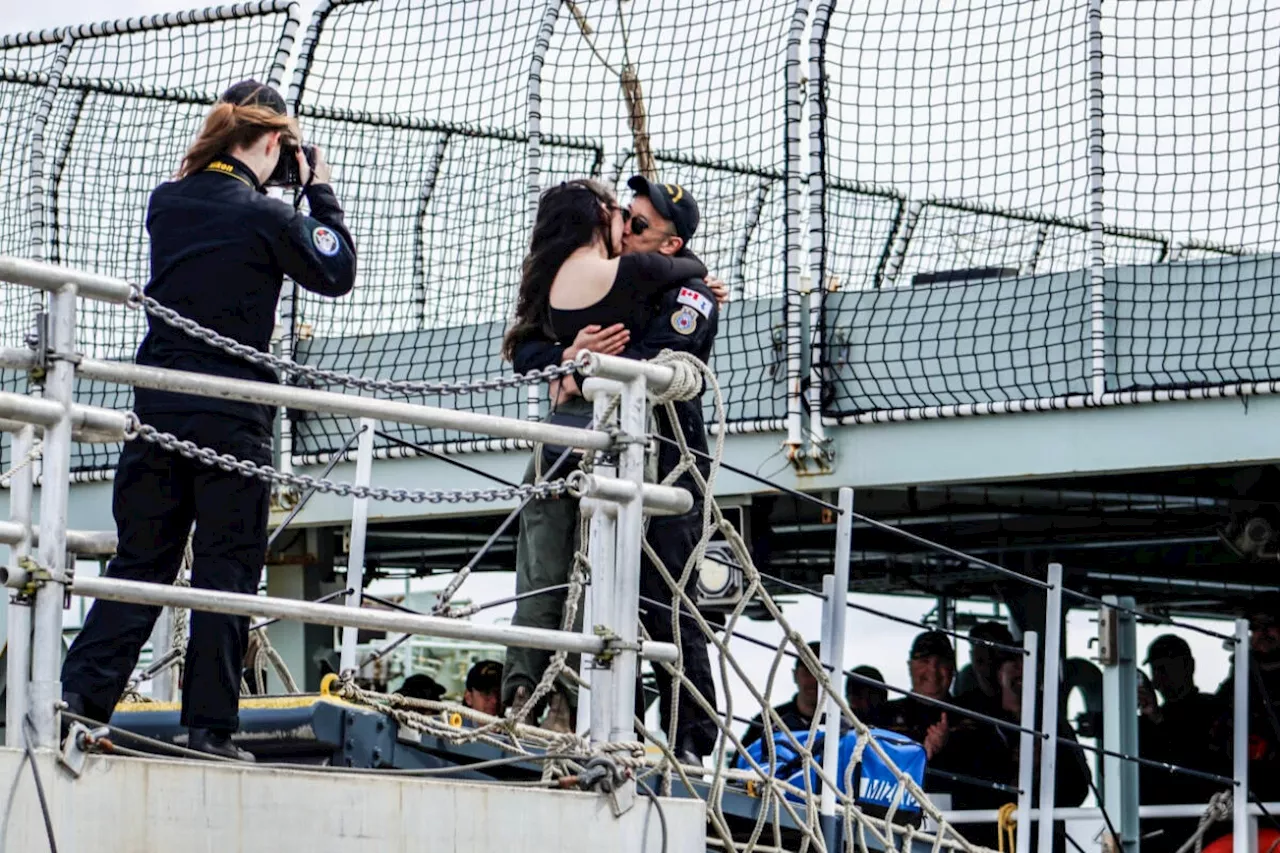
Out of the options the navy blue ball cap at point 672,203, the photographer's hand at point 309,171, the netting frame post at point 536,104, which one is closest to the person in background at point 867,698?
the netting frame post at point 536,104

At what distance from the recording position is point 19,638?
437 centimetres

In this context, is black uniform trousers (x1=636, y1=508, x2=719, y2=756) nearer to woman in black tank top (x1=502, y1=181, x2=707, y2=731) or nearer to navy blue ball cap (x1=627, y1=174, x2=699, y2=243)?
woman in black tank top (x1=502, y1=181, x2=707, y2=731)

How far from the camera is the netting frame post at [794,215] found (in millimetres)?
8664

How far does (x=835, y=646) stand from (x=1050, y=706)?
117cm

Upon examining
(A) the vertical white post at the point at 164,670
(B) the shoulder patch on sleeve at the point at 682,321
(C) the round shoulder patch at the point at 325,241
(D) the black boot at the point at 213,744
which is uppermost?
(C) the round shoulder patch at the point at 325,241

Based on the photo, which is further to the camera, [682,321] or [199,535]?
[682,321]

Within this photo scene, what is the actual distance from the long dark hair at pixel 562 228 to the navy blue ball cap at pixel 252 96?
3.24ft

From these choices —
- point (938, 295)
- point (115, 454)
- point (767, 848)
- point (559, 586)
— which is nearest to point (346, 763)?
point (559, 586)

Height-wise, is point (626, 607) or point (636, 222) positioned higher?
point (636, 222)

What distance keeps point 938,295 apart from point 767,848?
3.48 metres

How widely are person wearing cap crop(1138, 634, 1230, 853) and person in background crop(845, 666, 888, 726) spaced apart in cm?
123

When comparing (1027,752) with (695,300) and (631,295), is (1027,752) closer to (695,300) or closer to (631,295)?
(695,300)

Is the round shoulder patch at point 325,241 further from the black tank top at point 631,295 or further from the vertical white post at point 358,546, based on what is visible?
the vertical white post at point 358,546

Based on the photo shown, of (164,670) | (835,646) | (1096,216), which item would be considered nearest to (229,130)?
(164,670)
